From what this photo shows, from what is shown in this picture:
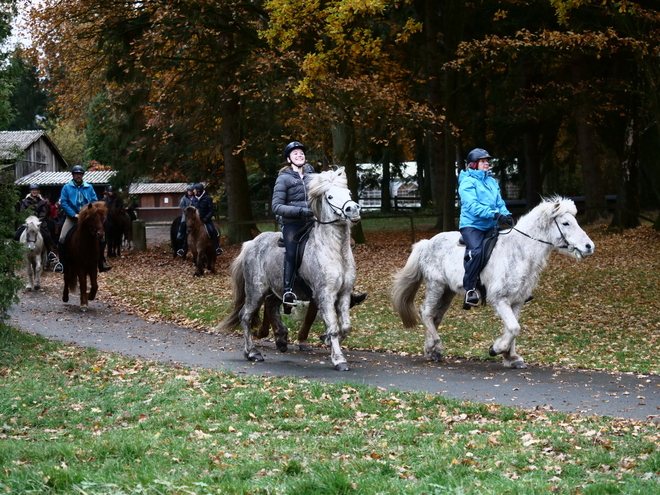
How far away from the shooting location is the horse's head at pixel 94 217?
57.1 feet

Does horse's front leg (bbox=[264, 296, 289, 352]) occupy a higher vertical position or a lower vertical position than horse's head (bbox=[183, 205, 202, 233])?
lower

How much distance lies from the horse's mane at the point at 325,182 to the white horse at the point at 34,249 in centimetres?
1231

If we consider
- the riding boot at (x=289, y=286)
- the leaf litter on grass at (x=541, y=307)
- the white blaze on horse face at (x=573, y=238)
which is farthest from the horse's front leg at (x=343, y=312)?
the white blaze on horse face at (x=573, y=238)

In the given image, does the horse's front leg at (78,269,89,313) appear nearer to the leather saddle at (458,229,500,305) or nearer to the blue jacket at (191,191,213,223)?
the blue jacket at (191,191,213,223)

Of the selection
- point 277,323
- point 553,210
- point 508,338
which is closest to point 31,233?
point 277,323

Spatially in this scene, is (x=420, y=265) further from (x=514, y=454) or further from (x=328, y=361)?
(x=514, y=454)

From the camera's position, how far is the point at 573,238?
34.2ft

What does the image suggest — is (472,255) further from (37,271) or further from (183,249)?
(183,249)

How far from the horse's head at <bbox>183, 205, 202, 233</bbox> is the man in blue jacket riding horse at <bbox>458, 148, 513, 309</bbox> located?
13.1 metres

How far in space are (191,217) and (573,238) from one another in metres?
14.6

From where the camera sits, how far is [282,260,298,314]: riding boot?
1138cm

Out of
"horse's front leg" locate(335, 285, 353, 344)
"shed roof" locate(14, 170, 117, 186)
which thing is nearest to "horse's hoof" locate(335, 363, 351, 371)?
"horse's front leg" locate(335, 285, 353, 344)

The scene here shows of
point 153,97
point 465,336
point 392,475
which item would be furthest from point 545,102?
point 392,475

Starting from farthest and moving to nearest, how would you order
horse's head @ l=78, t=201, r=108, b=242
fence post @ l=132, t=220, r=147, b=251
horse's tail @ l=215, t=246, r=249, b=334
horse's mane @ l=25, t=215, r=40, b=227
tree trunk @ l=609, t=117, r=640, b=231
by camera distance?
fence post @ l=132, t=220, r=147, b=251 < tree trunk @ l=609, t=117, r=640, b=231 < horse's mane @ l=25, t=215, r=40, b=227 < horse's head @ l=78, t=201, r=108, b=242 < horse's tail @ l=215, t=246, r=249, b=334
